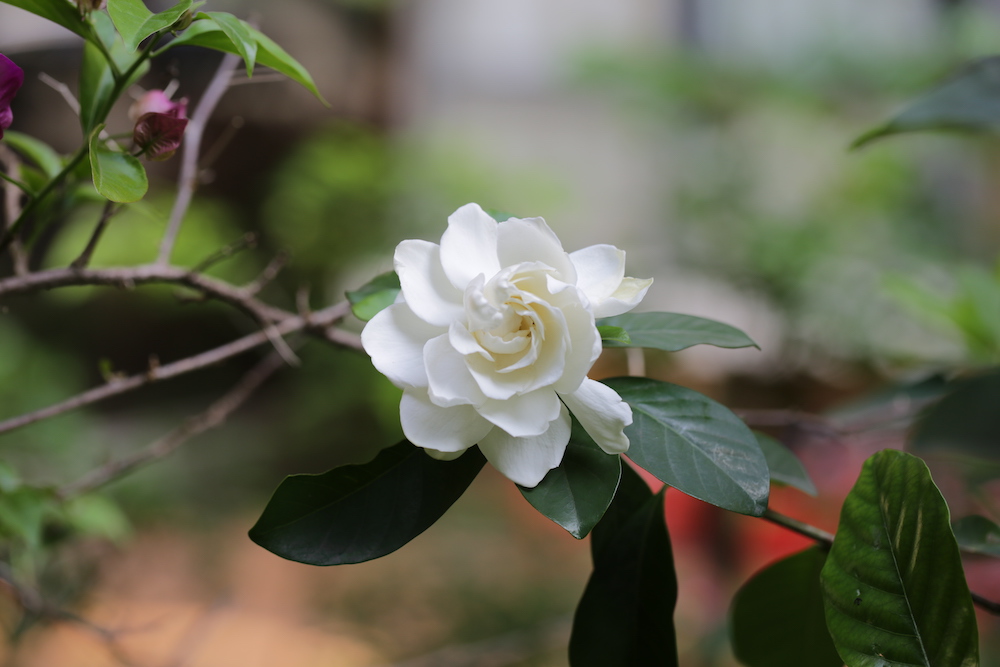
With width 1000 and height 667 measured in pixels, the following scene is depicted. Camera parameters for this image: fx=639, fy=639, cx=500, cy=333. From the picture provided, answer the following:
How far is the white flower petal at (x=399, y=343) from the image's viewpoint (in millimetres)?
217

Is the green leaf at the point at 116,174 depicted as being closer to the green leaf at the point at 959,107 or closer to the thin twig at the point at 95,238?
the thin twig at the point at 95,238

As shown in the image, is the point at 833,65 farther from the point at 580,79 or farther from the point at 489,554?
the point at 489,554

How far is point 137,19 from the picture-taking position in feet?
0.73

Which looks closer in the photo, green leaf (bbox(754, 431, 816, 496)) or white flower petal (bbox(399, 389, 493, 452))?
white flower petal (bbox(399, 389, 493, 452))

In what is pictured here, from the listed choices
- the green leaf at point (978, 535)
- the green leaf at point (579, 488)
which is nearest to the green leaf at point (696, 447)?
the green leaf at point (579, 488)

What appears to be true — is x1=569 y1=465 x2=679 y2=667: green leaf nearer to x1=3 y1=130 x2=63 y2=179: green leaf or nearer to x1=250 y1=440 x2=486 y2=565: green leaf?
x1=250 y1=440 x2=486 y2=565: green leaf

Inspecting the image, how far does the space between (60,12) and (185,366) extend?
19 centimetres

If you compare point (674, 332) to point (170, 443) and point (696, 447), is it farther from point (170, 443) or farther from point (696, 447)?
point (170, 443)

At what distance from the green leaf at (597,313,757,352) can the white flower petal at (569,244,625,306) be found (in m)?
0.02

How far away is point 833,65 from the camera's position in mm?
2111

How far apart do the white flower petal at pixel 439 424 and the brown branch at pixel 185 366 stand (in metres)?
0.13

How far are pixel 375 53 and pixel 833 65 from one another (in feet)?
5.59

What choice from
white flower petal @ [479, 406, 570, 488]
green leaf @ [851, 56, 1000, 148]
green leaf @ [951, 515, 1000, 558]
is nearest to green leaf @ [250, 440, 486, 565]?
white flower petal @ [479, 406, 570, 488]

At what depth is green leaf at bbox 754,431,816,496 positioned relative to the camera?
32 centimetres
